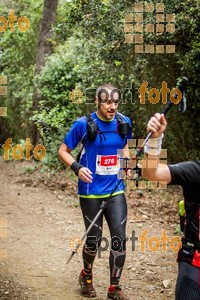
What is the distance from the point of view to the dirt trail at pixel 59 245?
5785 millimetres

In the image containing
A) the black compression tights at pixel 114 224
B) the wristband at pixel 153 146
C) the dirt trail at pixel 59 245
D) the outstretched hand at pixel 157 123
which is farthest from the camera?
the dirt trail at pixel 59 245

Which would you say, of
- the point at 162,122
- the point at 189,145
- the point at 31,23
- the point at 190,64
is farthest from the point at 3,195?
the point at 31,23

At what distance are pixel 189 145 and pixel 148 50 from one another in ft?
7.11

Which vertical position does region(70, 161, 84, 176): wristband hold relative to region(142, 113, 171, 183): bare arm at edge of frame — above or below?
below

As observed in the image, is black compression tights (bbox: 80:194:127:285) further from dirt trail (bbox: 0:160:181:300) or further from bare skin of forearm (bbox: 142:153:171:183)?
bare skin of forearm (bbox: 142:153:171:183)

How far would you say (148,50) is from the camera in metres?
9.58

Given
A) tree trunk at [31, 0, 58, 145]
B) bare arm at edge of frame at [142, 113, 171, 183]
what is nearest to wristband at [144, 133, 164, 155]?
bare arm at edge of frame at [142, 113, 171, 183]

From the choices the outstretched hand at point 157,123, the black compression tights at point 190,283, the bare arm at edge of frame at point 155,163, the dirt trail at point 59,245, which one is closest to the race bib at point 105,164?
the dirt trail at point 59,245

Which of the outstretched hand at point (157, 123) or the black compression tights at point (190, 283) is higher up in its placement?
the outstretched hand at point (157, 123)

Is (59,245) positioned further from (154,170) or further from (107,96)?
(154,170)

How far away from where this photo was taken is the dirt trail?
579 centimetres

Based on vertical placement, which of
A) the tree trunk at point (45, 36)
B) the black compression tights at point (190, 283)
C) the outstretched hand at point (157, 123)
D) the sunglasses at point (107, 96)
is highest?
the tree trunk at point (45, 36)

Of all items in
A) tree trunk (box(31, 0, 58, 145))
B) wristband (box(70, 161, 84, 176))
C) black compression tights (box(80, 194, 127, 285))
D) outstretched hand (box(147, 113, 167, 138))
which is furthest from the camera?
tree trunk (box(31, 0, 58, 145))

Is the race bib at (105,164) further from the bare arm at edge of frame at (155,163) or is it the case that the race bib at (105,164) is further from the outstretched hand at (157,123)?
the outstretched hand at (157,123)
